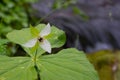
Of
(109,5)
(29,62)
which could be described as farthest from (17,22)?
(109,5)

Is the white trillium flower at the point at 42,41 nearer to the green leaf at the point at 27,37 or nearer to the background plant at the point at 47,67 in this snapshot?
the background plant at the point at 47,67

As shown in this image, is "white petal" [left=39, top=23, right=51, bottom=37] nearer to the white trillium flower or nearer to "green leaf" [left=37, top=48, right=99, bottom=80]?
the white trillium flower

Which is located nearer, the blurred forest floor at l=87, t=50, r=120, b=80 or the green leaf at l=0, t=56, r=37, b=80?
the green leaf at l=0, t=56, r=37, b=80

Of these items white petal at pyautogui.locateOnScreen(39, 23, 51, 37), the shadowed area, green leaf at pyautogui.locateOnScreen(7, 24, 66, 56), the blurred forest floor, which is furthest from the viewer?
the shadowed area

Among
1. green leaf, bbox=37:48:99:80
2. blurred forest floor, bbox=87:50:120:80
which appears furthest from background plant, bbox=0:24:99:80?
blurred forest floor, bbox=87:50:120:80

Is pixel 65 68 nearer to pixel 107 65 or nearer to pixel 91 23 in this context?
pixel 107 65

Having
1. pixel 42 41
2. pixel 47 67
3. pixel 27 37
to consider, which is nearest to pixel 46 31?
pixel 42 41

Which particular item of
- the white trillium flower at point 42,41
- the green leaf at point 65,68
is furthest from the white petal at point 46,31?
the green leaf at point 65,68
